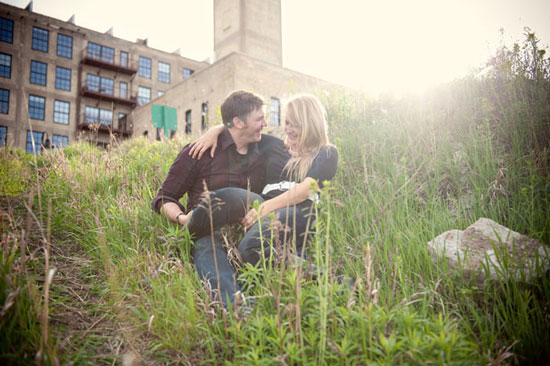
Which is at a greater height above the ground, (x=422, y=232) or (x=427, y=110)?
(x=427, y=110)

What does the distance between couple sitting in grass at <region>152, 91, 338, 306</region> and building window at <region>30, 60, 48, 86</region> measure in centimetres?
2913

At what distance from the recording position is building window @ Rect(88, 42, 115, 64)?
27703 mm

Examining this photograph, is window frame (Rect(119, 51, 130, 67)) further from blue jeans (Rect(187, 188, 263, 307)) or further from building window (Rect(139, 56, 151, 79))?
blue jeans (Rect(187, 188, 263, 307))

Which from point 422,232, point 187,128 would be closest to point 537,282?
point 422,232

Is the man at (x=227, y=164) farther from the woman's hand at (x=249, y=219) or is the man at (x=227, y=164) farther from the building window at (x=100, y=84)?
the building window at (x=100, y=84)

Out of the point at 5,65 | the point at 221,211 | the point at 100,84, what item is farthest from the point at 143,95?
the point at 221,211

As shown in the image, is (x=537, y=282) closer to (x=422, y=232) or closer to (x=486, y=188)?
(x=422, y=232)

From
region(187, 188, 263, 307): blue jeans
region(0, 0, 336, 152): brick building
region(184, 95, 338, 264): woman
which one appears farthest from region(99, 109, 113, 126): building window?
region(187, 188, 263, 307): blue jeans

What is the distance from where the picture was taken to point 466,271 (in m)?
1.99

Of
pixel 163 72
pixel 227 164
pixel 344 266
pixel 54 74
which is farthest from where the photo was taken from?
pixel 163 72

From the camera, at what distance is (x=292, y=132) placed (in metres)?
2.95

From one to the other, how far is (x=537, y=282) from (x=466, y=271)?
1.11 ft

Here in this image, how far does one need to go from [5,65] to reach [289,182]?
30.5m

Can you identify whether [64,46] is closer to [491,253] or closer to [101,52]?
[101,52]
